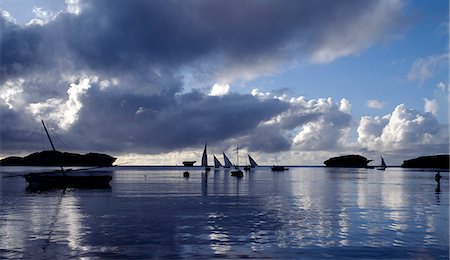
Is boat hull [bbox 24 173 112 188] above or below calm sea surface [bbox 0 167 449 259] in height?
above

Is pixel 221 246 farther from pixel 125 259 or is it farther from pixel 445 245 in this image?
pixel 445 245

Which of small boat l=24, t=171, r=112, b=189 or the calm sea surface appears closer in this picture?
the calm sea surface

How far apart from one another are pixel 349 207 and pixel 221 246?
1093 inches

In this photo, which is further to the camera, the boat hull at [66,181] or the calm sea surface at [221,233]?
the boat hull at [66,181]

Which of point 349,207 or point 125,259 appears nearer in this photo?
point 125,259

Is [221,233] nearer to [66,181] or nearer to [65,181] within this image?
[66,181]

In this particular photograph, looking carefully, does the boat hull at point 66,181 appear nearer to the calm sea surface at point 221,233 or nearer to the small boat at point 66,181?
the small boat at point 66,181

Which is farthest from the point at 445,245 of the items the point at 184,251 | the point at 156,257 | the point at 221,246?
the point at 156,257

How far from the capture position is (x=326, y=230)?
1249 inches

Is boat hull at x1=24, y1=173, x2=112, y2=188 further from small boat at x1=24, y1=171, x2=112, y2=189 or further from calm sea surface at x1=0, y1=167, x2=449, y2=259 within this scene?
calm sea surface at x1=0, y1=167, x2=449, y2=259

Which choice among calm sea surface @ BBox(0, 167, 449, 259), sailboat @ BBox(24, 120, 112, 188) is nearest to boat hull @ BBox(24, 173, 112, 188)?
sailboat @ BBox(24, 120, 112, 188)

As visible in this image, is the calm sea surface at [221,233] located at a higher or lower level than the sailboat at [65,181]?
lower

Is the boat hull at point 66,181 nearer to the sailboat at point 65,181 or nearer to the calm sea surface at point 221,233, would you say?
the sailboat at point 65,181

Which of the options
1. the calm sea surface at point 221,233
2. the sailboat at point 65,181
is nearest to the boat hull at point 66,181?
the sailboat at point 65,181
